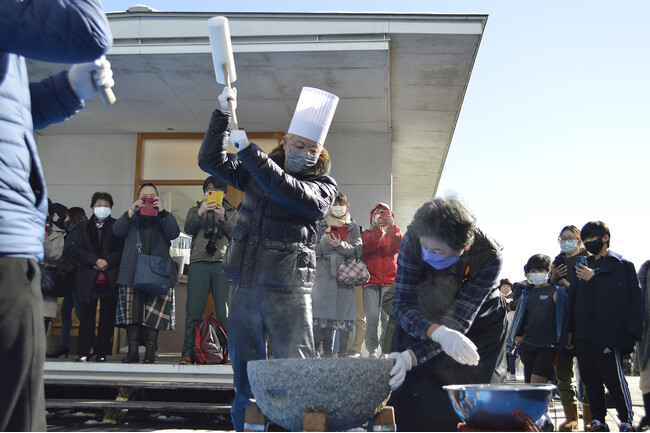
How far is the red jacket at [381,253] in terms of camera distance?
744 cm

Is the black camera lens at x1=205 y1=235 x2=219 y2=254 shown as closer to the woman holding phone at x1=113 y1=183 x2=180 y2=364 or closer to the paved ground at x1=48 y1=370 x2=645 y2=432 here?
the woman holding phone at x1=113 y1=183 x2=180 y2=364

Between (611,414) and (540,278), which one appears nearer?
(540,278)

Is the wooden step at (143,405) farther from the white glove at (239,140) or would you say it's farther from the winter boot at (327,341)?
the white glove at (239,140)

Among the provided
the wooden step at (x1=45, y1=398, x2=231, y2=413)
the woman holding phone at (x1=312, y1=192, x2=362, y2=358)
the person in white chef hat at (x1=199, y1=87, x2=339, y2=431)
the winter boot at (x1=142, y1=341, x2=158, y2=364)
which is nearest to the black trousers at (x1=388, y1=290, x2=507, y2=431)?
the person in white chef hat at (x1=199, y1=87, x2=339, y2=431)

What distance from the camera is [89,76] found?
1947 mm

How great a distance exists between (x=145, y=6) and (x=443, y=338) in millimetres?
7220

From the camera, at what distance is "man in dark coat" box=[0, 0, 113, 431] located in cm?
162

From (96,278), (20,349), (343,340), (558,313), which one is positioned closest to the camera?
(20,349)

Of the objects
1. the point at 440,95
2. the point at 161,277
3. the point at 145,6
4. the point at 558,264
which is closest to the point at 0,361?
the point at 161,277

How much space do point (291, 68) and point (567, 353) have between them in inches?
188

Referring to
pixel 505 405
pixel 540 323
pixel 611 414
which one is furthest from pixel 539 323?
pixel 505 405

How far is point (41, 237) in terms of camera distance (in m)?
1.79

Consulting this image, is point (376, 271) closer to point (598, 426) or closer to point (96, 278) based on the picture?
point (598, 426)

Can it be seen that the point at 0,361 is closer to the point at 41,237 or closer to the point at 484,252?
the point at 41,237
